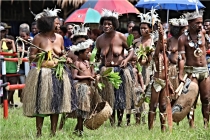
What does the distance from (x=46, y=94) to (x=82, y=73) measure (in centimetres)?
63

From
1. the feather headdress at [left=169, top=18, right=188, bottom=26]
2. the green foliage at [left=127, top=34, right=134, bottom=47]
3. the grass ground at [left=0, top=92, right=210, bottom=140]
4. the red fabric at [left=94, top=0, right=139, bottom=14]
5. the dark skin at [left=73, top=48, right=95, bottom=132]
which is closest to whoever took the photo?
the grass ground at [left=0, top=92, right=210, bottom=140]

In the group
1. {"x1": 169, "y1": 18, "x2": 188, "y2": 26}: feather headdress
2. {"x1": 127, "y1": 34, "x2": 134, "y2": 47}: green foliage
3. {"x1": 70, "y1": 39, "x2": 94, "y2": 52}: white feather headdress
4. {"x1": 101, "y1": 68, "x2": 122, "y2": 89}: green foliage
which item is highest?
{"x1": 169, "y1": 18, "x2": 188, "y2": 26}: feather headdress

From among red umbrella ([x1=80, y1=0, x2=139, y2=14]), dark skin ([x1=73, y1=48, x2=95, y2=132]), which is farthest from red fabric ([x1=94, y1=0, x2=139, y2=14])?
dark skin ([x1=73, y1=48, x2=95, y2=132])

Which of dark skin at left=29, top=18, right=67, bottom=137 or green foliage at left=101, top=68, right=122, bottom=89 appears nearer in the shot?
dark skin at left=29, top=18, right=67, bottom=137

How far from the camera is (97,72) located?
824cm

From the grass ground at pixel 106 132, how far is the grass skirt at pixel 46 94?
320mm

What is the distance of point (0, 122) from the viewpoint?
8.54 meters

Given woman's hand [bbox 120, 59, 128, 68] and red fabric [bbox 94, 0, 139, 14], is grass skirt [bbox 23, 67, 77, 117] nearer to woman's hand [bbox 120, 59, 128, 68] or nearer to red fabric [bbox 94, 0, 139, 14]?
woman's hand [bbox 120, 59, 128, 68]

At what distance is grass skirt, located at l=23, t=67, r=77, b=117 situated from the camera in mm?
6758

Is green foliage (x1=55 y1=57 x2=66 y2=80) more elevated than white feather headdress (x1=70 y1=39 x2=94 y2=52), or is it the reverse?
white feather headdress (x1=70 y1=39 x2=94 y2=52)

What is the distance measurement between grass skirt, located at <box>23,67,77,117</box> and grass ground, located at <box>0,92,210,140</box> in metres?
0.32

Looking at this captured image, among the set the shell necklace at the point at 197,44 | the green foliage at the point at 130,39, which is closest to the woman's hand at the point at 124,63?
the green foliage at the point at 130,39

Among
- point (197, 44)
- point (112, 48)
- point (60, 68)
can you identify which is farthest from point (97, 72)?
point (197, 44)

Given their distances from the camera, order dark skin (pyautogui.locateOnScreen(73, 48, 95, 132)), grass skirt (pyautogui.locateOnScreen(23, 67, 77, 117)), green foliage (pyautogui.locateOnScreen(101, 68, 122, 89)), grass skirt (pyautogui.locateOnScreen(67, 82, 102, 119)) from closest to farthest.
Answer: grass skirt (pyautogui.locateOnScreen(23, 67, 77, 117)) < grass skirt (pyautogui.locateOnScreen(67, 82, 102, 119)) < dark skin (pyautogui.locateOnScreen(73, 48, 95, 132)) < green foliage (pyautogui.locateOnScreen(101, 68, 122, 89))
